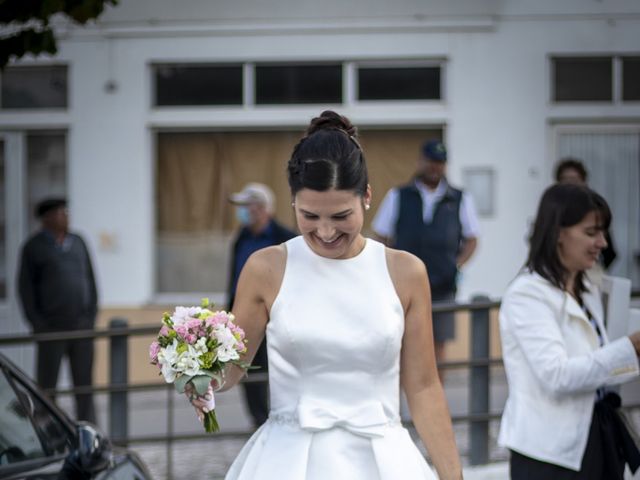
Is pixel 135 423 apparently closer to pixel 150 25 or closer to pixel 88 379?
pixel 88 379

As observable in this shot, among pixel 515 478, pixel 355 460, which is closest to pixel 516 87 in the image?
pixel 515 478

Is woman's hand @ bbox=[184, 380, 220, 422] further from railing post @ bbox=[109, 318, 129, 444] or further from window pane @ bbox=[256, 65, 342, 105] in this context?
window pane @ bbox=[256, 65, 342, 105]

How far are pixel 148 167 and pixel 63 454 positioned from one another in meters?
7.92

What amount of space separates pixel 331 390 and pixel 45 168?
9.24 meters

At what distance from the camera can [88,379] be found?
9352 millimetres

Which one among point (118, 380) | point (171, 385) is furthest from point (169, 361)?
point (118, 380)

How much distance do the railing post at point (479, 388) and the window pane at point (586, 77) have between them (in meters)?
4.72

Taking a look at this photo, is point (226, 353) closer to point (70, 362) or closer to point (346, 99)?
point (70, 362)

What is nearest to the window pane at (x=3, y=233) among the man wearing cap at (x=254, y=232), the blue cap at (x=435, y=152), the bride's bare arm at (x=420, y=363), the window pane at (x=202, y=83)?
the window pane at (x=202, y=83)

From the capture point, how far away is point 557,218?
14.1 feet


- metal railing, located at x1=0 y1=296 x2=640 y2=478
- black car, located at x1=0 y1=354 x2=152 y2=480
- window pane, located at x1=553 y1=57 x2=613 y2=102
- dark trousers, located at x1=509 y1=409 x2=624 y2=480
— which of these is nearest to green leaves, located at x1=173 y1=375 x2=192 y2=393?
black car, located at x1=0 y1=354 x2=152 y2=480

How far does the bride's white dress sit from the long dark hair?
943 mm

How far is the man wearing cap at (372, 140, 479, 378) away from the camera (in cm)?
894

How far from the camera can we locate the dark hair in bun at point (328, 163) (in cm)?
345
